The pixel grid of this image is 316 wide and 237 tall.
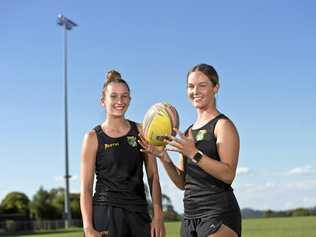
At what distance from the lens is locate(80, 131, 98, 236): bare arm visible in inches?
195

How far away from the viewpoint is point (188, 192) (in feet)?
14.9

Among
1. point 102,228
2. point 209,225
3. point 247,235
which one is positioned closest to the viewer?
→ point 209,225

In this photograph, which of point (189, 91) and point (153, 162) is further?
point (153, 162)

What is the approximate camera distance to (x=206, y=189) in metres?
4.42

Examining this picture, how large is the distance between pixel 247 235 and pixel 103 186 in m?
13.9

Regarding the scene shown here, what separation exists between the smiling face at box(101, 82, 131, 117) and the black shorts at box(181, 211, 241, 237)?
3.98ft

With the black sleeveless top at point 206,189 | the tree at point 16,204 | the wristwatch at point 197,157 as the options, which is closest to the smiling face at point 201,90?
the black sleeveless top at point 206,189

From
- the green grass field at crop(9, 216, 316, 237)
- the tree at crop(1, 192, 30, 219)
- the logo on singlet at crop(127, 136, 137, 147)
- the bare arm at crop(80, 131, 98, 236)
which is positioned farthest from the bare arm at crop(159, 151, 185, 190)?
the tree at crop(1, 192, 30, 219)

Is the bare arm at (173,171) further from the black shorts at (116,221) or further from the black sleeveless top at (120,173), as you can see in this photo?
the black shorts at (116,221)

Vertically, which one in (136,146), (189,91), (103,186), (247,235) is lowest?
(247,235)

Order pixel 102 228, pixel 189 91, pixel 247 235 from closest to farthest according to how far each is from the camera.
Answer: pixel 189 91 < pixel 102 228 < pixel 247 235

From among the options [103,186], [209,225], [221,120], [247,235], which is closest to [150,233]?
[103,186]

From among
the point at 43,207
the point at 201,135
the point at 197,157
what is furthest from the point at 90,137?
the point at 43,207

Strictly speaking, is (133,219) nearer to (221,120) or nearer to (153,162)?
(153,162)
